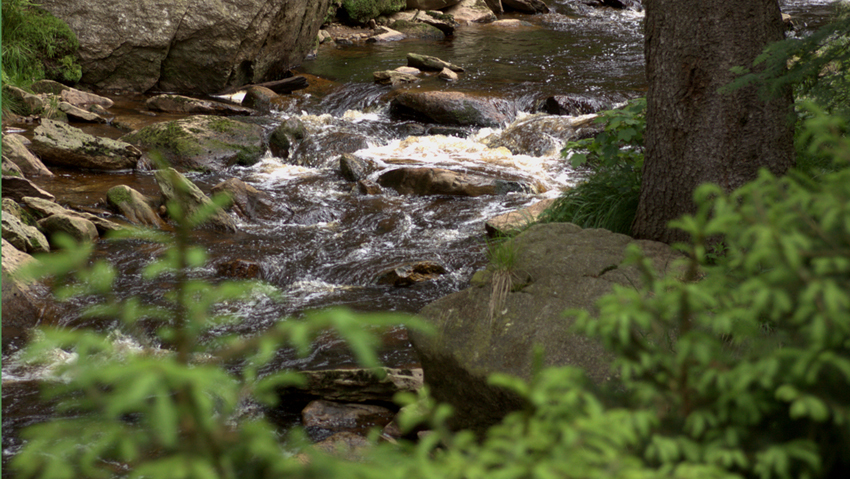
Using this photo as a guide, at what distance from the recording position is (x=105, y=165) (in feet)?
30.1

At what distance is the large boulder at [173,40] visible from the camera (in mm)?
12047

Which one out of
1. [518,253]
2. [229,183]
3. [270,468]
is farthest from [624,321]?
[229,183]

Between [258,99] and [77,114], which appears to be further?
[258,99]

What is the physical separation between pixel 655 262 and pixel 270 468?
3.29m

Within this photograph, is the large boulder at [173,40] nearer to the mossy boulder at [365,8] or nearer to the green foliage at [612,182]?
the mossy boulder at [365,8]

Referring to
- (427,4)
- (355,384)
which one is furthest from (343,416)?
(427,4)

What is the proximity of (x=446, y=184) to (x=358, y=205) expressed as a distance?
49.3 inches

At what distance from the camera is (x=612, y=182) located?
17.2ft

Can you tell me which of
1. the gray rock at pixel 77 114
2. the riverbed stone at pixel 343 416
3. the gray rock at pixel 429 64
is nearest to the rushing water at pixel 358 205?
the gray rock at pixel 429 64

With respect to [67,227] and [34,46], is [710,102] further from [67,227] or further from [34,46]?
[34,46]

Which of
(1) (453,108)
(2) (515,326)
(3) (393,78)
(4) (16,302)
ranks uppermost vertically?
(2) (515,326)

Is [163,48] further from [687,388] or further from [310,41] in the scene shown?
[687,388]

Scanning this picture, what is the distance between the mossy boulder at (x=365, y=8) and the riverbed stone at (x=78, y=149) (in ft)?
42.4

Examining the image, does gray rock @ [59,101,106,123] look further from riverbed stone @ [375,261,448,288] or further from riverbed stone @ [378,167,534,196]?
riverbed stone @ [375,261,448,288]
